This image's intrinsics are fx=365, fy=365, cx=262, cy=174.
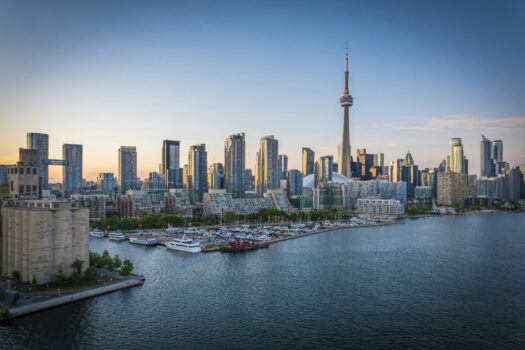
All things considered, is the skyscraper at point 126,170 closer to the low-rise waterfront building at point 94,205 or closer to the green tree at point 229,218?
the low-rise waterfront building at point 94,205

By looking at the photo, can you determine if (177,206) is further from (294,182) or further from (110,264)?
(294,182)

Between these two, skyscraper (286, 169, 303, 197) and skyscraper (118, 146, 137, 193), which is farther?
skyscraper (286, 169, 303, 197)

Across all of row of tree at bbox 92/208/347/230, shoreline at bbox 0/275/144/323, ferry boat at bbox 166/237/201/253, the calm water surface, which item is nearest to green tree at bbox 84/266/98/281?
shoreline at bbox 0/275/144/323

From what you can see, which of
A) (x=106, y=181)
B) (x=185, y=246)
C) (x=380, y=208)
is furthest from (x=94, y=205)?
(x=106, y=181)

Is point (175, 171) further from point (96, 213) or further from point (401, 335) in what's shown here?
point (401, 335)

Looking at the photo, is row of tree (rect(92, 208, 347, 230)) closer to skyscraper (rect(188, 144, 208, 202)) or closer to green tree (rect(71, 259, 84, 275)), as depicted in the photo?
green tree (rect(71, 259, 84, 275))

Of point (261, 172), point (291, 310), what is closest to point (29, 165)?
point (291, 310)

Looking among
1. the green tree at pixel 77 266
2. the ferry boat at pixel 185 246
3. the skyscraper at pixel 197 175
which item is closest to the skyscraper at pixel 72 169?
the skyscraper at pixel 197 175

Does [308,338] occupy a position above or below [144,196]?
below
